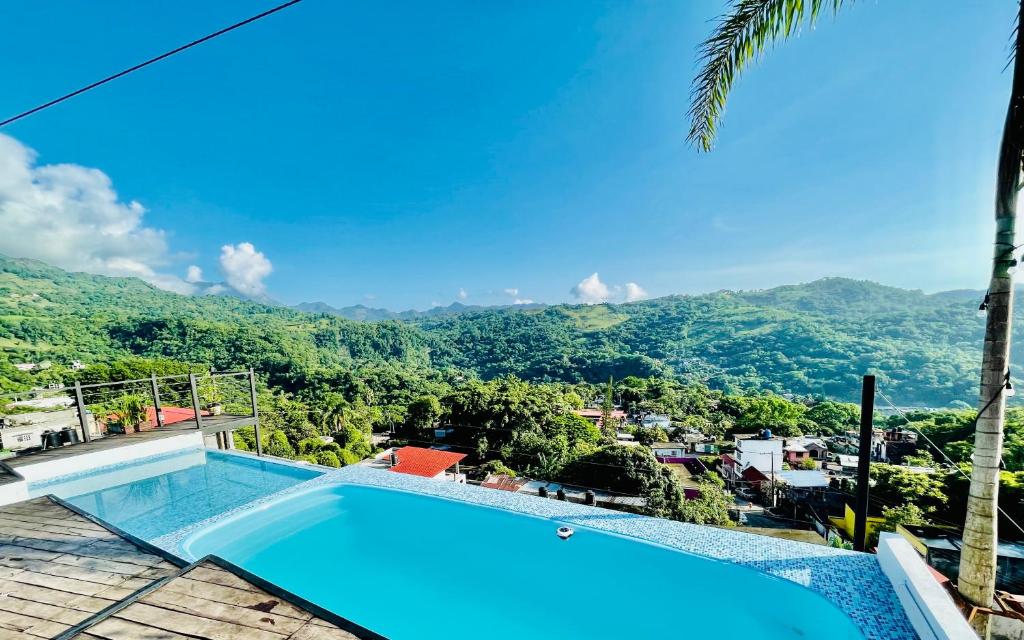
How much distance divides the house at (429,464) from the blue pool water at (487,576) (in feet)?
21.6

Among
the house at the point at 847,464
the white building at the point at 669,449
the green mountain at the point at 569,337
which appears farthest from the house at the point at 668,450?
the green mountain at the point at 569,337

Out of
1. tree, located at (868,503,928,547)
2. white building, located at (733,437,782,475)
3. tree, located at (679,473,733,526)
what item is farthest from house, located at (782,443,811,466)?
tree, located at (868,503,928,547)

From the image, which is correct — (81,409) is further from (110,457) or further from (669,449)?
(669,449)

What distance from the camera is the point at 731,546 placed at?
3326 millimetres

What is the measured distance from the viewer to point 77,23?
12.5 metres

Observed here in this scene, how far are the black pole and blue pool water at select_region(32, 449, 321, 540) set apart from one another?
5.66 m

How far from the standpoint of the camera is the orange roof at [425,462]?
11063 mm

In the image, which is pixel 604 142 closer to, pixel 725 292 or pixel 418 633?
pixel 418 633

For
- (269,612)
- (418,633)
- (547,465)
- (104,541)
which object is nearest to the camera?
(269,612)

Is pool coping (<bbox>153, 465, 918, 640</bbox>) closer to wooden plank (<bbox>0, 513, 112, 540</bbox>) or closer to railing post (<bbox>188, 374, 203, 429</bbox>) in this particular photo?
wooden plank (<bbox>0, 513, 112, 540</bbox>)

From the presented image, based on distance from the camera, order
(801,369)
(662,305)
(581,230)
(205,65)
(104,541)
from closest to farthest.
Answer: (104,541)
(205,65)
(581,230)
(801,369)
(662,305)

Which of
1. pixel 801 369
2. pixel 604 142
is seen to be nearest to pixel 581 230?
pixel 604 142

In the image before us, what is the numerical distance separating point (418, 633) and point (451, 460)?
29.2 ft

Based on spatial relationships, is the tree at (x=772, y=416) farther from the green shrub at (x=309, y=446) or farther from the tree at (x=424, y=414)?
the green shrub at (x=309, y=446)
